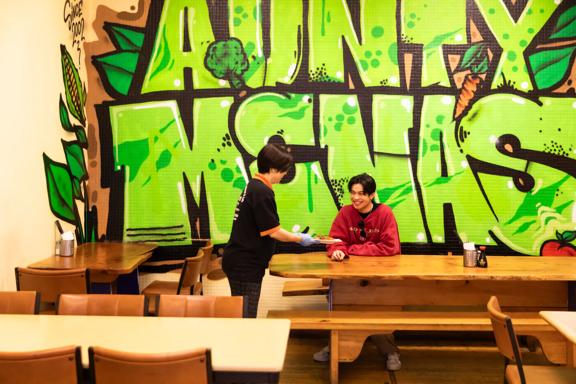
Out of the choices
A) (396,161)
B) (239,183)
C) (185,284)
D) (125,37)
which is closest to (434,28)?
(396,161)

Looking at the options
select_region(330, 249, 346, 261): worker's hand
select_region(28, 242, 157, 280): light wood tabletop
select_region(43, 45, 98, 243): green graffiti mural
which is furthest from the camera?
select_region(43, 45, 98, 243): green graffiti mural

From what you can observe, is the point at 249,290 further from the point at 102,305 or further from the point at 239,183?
the point at 239,183

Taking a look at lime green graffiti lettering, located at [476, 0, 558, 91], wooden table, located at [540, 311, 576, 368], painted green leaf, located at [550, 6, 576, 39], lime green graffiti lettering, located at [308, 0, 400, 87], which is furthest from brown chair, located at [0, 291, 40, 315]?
painted green leaf, located at [550, 6, 576, 39]

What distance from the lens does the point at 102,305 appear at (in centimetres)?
321

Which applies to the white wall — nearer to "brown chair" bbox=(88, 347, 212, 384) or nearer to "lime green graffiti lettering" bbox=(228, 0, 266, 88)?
"lime green graffiti lettering" bbox=(228, 0, 266, 88)

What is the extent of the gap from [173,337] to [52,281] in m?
1.52

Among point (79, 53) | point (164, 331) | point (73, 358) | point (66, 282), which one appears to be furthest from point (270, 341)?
point (79, 53)

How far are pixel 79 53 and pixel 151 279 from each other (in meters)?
2.08

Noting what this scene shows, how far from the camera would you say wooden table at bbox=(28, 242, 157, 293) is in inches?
166

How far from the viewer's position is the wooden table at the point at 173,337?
2352 mm

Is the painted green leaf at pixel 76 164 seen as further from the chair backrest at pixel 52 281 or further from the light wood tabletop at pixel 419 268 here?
the light wood tabletop at pixel 419 268

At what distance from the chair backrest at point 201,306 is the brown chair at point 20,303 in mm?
636

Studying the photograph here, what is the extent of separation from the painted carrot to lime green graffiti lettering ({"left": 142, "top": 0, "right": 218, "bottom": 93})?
80.9 inches

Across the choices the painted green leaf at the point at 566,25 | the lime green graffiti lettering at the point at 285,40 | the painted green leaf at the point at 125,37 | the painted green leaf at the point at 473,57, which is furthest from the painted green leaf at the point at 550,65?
the painted green leaf at the point at 125,37
